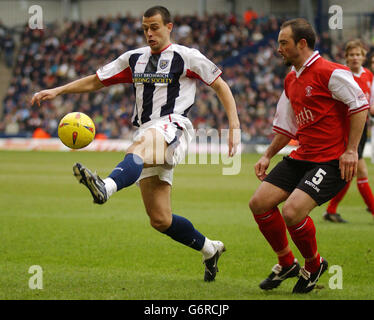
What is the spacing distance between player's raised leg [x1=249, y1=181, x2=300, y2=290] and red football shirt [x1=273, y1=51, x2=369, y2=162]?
0.38 meters

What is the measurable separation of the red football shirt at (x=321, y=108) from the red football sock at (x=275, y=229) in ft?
1.77

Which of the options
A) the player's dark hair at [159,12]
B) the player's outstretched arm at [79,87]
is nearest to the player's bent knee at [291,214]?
the player's dark hair at [159,12]

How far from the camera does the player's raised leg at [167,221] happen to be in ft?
17.9

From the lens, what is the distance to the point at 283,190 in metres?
5.09

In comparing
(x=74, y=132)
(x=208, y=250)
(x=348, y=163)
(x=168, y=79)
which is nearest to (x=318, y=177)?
(x=348, y=163)

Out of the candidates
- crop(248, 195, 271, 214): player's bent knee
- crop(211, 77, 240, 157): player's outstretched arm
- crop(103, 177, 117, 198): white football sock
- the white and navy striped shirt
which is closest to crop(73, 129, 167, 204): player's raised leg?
crop(103, 177, 117, 198): white football sock

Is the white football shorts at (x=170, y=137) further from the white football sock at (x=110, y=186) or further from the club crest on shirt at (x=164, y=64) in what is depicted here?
the white football sock at (x=110, y=186)

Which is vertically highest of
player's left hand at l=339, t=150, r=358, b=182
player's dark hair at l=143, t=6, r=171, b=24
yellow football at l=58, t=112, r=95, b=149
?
player's dark hair at l=143, t=6, r=171, b=24

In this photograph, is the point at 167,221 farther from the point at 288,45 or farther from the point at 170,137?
the point at 288,45

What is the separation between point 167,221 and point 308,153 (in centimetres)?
140

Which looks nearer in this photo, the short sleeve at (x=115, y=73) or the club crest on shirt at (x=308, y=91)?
the club crest on shirt at (x=308, y=91)

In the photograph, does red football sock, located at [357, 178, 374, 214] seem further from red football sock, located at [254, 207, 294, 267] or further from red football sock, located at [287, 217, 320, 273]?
red football sock, located at [287, 217, 320, 273]

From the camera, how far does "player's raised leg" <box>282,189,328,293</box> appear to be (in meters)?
4.82

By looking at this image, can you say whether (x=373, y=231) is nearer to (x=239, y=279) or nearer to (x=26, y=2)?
(x=239, y=279)
